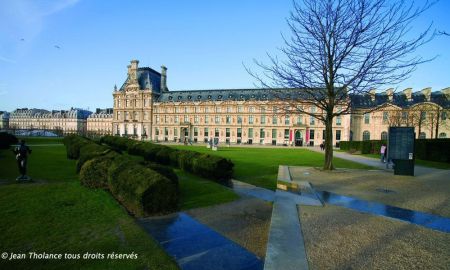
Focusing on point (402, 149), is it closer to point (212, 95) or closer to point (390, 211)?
point (390, 211)

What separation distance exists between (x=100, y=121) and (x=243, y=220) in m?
152

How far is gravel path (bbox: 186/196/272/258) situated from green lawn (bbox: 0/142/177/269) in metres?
1.69

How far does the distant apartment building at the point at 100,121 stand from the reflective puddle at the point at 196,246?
143 meters

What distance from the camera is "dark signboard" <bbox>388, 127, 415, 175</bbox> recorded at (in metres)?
14.9

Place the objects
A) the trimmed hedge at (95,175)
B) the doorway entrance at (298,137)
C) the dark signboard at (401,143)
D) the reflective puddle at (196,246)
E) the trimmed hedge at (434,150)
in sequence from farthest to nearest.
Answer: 1. the doorway entrance at (298,137)
2. the trimmed hedge at (434,150)
3. the dark signboard at (401,143)
4. the trimmed hedge at (95,175)
5. the reflective puddle at (196,246)

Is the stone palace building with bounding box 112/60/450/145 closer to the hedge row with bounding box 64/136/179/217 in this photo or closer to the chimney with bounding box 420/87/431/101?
the chimney with bounding box 420/87/431/101

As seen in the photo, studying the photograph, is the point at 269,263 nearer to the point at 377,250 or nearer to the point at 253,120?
the point at 377,250

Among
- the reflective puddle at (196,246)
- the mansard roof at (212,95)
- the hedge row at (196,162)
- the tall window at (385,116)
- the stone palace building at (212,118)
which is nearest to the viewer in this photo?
the reflective puddle at (196,246)

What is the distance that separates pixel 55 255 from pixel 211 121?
74.4 m

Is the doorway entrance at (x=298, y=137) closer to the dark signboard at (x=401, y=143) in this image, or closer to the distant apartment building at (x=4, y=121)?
the dark signboard at (x=401, y=143)

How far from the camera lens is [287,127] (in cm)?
7294

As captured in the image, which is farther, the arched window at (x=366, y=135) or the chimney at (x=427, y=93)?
the arched window at (x=366, y=135)

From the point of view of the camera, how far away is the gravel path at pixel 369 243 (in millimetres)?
4477

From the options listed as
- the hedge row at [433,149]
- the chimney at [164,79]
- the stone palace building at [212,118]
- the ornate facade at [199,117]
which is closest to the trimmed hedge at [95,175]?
the hedge row at [433,149]
